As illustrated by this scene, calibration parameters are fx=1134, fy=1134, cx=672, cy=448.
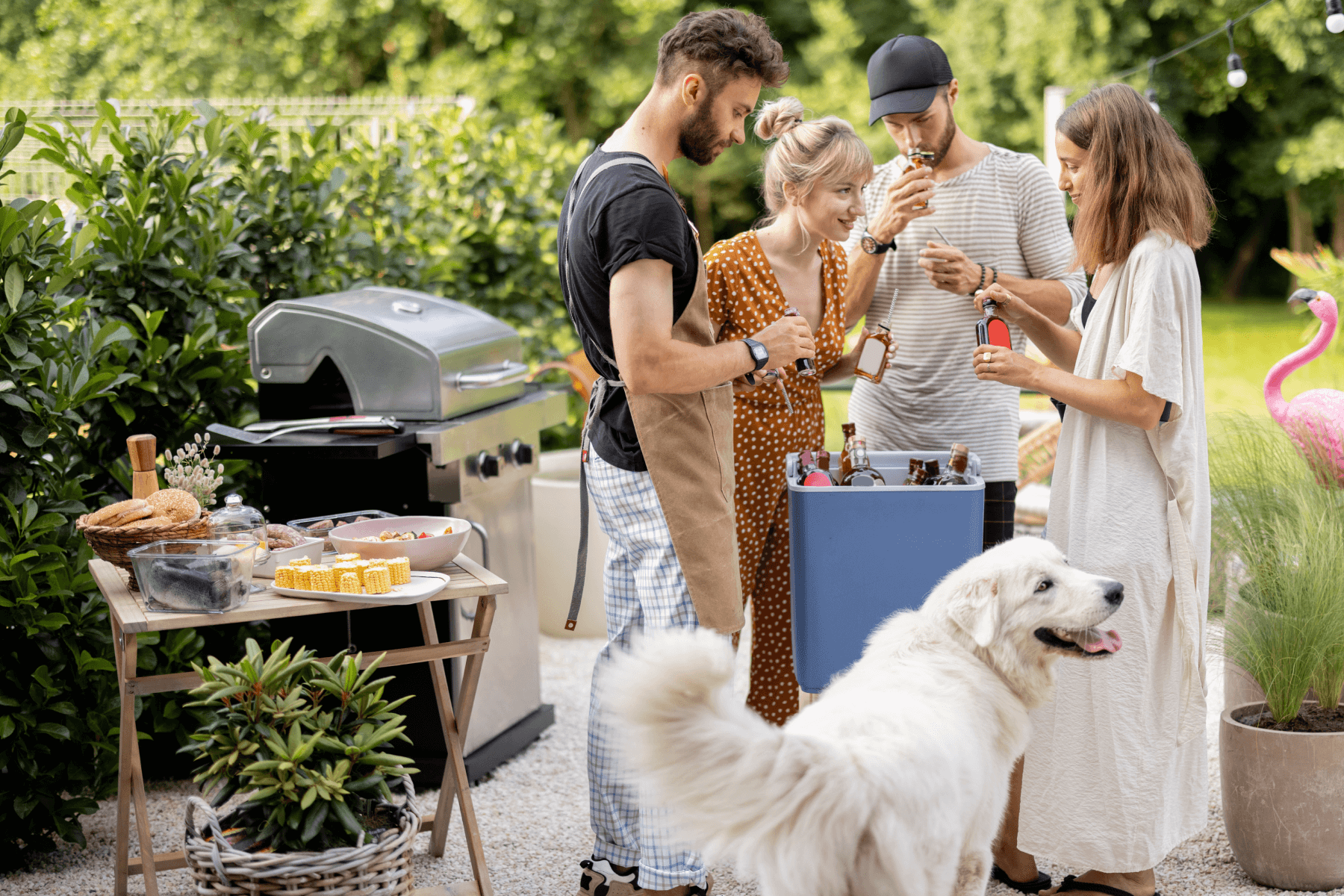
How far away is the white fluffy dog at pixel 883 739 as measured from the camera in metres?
1.70

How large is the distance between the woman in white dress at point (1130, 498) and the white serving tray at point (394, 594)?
1366 mm

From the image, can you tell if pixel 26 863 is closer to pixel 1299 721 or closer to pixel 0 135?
pixel 0 135

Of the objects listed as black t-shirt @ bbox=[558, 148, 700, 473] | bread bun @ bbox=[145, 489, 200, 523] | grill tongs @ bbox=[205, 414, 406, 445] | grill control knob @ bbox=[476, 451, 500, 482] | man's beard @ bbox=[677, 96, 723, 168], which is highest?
man's beard @ bbox=[677, 96, 723, 168]

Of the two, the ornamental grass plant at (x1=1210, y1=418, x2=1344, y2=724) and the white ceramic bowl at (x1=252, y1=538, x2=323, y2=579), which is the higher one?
the white ceramic bowl at (x1=252, y1=538, x2=323, y2=579)

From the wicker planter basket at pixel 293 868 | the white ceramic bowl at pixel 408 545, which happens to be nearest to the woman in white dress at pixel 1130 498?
the white ceramic bowl at pixel 408 545

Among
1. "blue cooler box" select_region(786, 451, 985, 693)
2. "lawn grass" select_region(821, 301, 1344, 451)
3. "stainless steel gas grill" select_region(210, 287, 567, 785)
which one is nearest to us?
"blue cooler box" select_region(786, 451, 985, 693)

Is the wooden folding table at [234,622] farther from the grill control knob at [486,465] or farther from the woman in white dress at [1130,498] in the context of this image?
the woman in white dress at [1130,498]

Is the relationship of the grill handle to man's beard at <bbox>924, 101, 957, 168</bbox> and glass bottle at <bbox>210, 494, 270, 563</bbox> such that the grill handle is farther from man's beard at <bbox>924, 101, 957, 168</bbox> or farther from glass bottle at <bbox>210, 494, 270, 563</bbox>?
man's beard at <bbox>924, 101, 957, 168</bbox>

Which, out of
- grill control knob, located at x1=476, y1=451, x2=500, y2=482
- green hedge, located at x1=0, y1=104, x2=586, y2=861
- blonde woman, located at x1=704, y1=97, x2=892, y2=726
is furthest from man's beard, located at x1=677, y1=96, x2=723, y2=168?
green hedge, located at x1=0, y1=104, x2=586, y2=861

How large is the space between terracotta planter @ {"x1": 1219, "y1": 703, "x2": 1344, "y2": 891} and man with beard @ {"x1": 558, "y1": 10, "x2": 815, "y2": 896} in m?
1.44

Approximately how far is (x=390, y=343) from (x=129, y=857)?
5.28 ft

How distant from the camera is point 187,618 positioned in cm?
227

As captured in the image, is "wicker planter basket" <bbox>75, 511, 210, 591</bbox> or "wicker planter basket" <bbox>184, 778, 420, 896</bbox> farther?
"wicker planter basket" <bbox>75, 511, 210, 591</bbox>

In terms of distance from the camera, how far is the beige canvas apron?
2434 mm
